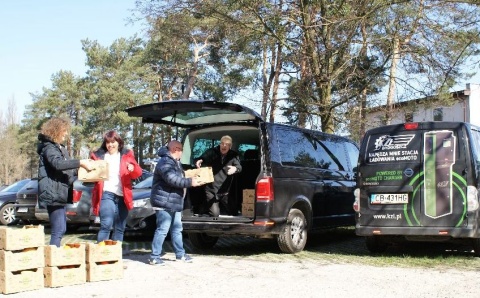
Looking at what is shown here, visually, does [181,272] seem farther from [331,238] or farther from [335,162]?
[331,238]

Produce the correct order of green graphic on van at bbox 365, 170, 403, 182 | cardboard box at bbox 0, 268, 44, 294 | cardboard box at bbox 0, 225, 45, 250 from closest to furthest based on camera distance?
cardboard box at bbox 0, 268, 44, 294 → cardboard box at bbox 0, 225, 45, 250 → green graphic on van at bbox 365, 170, 403, 182

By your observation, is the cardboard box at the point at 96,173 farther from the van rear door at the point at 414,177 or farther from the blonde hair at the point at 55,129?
the van rear door at the point at 414,177

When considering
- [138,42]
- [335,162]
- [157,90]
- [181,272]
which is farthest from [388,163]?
[138,42]

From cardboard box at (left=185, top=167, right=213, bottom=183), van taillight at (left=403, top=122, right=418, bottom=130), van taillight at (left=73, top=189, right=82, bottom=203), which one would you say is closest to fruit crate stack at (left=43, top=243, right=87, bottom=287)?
cardboard box at (left=185, top=167, right=213, bottom=183)

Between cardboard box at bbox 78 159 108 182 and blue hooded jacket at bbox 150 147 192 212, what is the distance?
0.92 metres

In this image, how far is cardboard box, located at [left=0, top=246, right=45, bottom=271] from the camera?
19.8 ft

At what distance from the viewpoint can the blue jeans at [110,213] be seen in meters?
7.43

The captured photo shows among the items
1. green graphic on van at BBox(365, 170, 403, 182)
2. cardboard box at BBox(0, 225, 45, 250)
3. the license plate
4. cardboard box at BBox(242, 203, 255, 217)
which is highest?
green graphic on van at BBox(365, 170, 403, 182)

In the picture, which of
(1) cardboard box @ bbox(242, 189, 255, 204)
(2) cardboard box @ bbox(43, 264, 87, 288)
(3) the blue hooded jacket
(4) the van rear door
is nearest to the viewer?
(2) cardboard box @ bbox(43, 264, 87, 288)

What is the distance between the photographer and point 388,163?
28.5 ft

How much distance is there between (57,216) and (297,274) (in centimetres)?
306

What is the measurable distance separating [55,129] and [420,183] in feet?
16.9

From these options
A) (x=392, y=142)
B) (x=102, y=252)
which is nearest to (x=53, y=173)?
(x=102, y=252)

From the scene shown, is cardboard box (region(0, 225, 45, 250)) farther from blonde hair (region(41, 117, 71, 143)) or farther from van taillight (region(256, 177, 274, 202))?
van taillight (region(256, 177, 274, 202))
